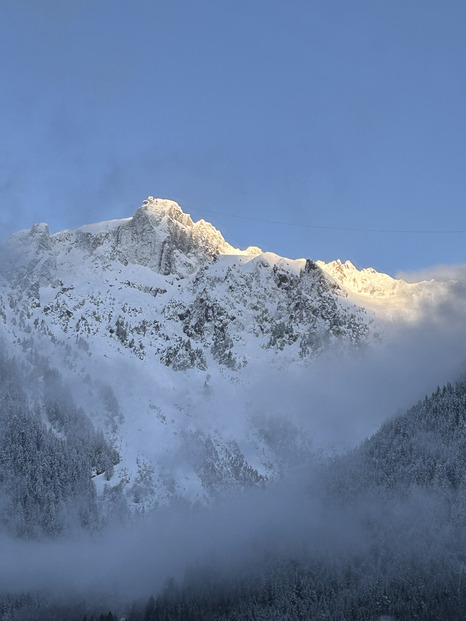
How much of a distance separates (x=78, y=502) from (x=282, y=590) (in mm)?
59001

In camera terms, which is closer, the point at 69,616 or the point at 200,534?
the point at 69,616

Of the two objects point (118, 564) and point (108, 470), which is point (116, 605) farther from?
point (108, 470)

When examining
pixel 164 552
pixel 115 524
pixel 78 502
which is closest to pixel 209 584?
pixel 164 552

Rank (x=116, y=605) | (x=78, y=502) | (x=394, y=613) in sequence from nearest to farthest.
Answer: (x=394, y=613)
(x=116, y=605)
(x=78, y=502)

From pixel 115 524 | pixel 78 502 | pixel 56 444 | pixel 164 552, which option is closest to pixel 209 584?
pixel 164 552

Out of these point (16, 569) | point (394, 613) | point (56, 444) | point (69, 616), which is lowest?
point (394, 613)

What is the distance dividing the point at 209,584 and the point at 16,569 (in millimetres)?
49072

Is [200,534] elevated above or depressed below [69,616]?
above

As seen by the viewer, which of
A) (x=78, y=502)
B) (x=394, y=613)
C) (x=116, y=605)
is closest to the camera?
(x=394, y=613)

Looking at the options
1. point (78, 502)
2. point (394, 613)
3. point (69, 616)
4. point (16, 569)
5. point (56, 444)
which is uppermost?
point (56, 444)

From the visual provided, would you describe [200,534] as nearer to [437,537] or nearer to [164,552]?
[164,552]

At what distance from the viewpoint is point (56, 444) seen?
194m

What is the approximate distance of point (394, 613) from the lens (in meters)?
162

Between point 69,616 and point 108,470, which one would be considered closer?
point 69,616
